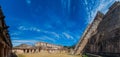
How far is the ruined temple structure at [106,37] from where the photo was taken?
28533mm

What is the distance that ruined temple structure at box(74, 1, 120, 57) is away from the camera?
2853cm

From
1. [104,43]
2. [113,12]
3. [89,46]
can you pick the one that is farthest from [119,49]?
[89,46]

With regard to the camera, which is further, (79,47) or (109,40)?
(79,47)

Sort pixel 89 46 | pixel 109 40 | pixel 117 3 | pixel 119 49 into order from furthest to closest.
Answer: pixel 89 46, pixel 117 3, pixel 109 40, pixel 119 49

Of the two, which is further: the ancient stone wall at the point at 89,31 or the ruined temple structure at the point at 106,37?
the ancient stone wall at the point at 89,31

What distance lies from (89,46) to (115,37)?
62.4 ft

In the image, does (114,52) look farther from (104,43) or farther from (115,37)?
(104,43)

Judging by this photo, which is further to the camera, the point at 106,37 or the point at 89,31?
the point at 89,31

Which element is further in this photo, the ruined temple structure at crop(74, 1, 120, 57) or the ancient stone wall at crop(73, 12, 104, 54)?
the ancient stone wall at crop(73, 12, 104, 54)

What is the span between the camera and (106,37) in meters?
33.2

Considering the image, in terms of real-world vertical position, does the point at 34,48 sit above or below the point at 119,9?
below

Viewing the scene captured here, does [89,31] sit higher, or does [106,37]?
[89,31]

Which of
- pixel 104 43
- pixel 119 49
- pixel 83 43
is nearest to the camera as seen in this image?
pixel 119 49

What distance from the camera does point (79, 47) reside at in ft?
170
